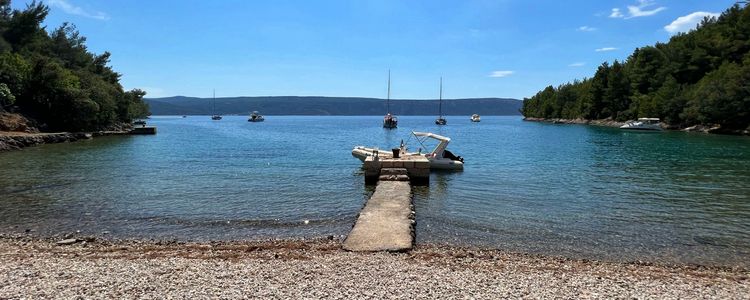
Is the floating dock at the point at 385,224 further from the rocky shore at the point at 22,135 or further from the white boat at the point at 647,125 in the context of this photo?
the white boat at the point at 647,125

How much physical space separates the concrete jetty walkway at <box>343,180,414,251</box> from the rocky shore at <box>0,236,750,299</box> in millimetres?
447

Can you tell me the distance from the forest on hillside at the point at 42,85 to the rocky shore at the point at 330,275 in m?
57.6

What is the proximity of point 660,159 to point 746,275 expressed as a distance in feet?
104

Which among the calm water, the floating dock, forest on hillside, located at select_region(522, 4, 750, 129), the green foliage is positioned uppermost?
forest on hillside, located at select_region(522, 4, 750, 129)

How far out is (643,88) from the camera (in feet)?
410

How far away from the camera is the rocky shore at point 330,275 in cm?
823

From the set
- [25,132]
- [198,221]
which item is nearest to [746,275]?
[198,221]

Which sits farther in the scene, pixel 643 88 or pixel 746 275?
pixel 643 88

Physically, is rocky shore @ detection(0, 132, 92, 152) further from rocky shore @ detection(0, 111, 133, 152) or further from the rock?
the rock

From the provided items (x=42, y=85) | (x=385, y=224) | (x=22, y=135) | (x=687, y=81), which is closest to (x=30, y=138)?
(x=22, y=135)

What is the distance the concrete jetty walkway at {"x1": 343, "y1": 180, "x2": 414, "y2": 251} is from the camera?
1179 centimetres

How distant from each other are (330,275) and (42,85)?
70342 millimetres

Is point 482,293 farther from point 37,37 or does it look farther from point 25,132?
point 37,37

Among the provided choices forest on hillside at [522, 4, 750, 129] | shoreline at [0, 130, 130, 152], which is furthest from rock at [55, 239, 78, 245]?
forest on hillside at [522, 4, 750, 129]
